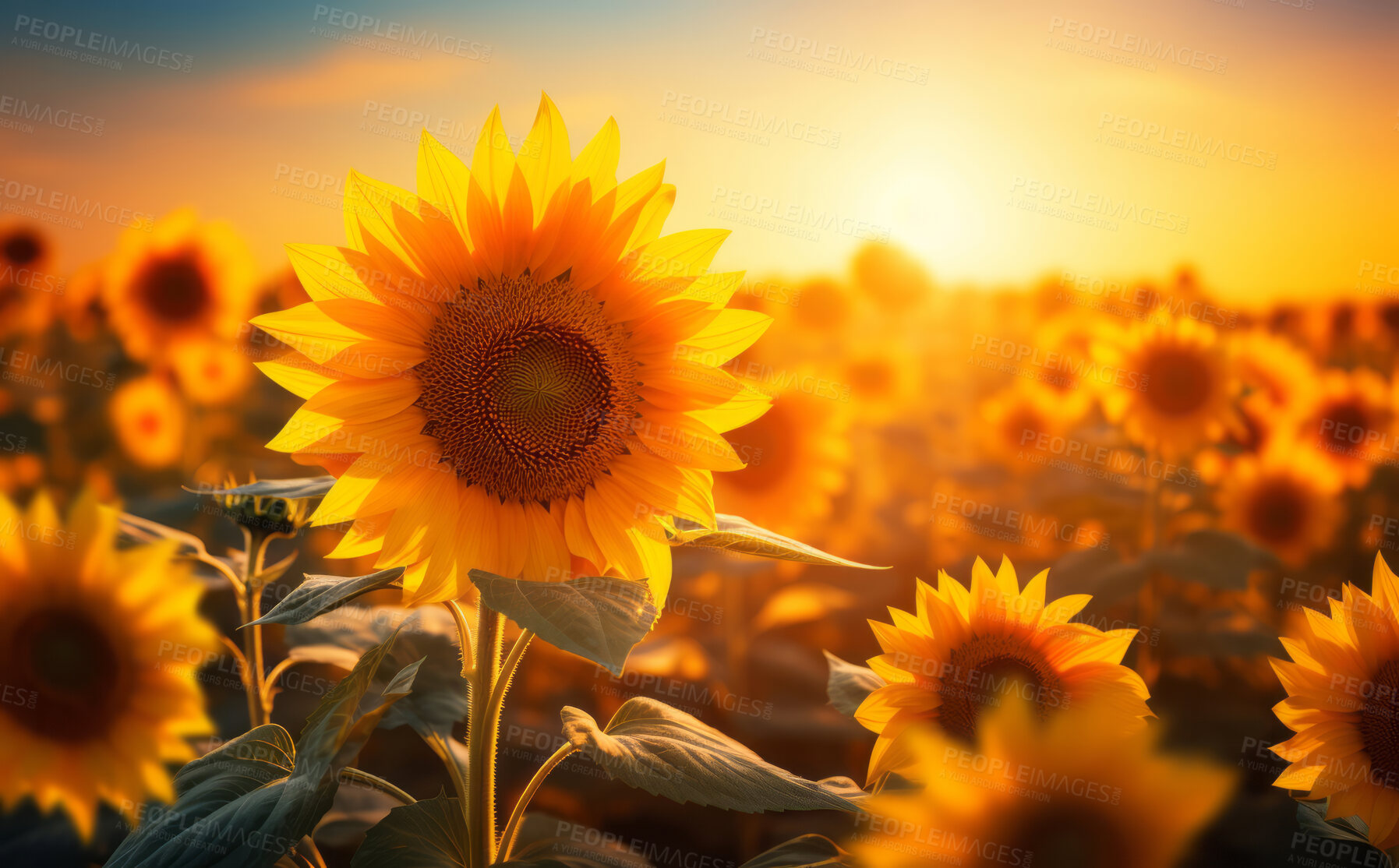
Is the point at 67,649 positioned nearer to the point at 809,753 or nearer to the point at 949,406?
the point at 809,753

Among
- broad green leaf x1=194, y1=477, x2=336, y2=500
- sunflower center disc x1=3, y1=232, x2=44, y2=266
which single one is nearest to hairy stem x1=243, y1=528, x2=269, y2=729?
broad green leaf x1=194, y1=477, x2=336, y2=500

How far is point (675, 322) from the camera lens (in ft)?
3.23

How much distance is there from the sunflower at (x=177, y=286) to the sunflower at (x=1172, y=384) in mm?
3258

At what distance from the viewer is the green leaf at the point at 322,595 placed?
0.80 meters

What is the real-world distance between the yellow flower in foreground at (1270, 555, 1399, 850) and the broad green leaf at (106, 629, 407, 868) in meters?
1.13

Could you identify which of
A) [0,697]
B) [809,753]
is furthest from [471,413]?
[809,753]

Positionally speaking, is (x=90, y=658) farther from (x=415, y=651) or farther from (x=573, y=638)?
(x=573, y=638)

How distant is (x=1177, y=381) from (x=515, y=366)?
8.81 ft

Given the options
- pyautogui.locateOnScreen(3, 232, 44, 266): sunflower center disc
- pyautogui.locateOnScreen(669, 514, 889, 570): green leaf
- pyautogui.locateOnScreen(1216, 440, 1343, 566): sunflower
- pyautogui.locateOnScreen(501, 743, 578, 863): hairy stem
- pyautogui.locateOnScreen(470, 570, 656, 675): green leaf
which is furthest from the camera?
pyautogui.locateOnScreen(3, 232, 44, 266): sunflower center disc

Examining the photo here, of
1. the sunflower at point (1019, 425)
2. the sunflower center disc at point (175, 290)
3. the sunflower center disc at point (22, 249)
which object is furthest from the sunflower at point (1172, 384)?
the sunflower center disc at point (22, 249)

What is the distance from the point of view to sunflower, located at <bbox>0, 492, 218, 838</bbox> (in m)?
1.29

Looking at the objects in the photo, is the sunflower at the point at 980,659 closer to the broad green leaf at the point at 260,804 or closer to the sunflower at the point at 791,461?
the broad green leaf at the point at 260,804

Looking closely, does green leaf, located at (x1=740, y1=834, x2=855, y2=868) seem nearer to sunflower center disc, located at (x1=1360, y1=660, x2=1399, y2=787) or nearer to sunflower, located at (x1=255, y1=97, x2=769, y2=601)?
sunflower, located at (x1=255, y1=97, x2=769, y2=601)

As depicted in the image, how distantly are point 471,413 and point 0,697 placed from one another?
100cm
